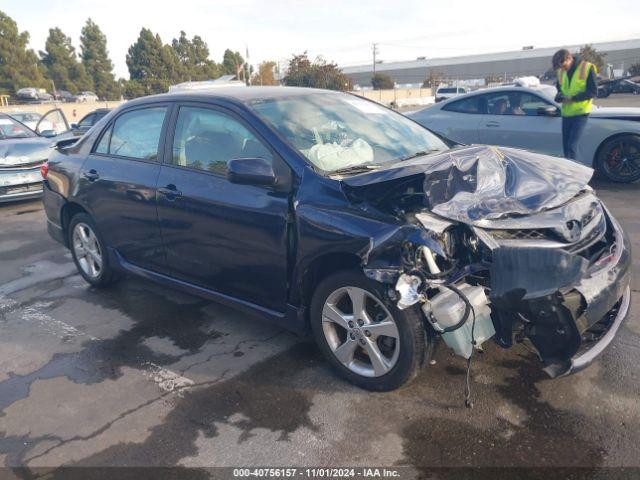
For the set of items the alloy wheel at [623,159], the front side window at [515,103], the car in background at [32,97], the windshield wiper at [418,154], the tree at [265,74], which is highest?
the tree at [265,74]

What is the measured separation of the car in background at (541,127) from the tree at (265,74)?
5052cm

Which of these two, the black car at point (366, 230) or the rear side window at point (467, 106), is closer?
the black car at point (366, 230)

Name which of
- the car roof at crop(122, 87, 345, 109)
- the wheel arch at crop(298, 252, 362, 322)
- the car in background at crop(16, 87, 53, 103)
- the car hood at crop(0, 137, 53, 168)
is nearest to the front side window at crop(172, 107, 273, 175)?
the car roof at crop(122, 87, 345, 109)

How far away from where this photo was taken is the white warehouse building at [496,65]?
74125 mm

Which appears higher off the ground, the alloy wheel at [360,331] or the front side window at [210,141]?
the front side window at [210,141]

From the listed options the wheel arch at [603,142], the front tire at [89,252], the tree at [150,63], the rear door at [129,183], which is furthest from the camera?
the tree at [150,63]

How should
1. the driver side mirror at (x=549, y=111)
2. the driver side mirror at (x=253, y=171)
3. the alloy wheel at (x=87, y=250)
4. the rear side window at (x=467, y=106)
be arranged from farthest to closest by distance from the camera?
the rear side window at (x=467, y=106)
the driver side mirror at (x=549, y=111)
the alloy wheel at (x=87, y=250)
the driver side mirror at (x=253, y=171)

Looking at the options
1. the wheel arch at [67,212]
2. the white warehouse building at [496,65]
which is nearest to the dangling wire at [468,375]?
the wheel arch at [67,212]

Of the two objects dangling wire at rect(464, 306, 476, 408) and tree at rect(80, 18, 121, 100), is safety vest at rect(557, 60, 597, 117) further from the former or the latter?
tree at rect(80, 18, 121, 100)

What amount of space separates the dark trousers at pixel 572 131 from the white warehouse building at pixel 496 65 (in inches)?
2736

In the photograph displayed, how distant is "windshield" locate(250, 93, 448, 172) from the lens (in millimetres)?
3359

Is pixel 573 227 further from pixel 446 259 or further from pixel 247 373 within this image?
pixel 247 373

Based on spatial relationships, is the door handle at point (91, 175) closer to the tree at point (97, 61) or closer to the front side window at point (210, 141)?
the front side window at point (210, 141)

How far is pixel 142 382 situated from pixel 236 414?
764mm
